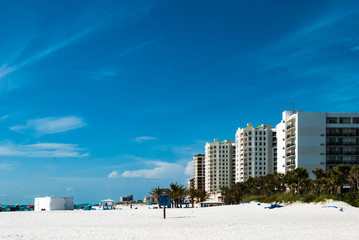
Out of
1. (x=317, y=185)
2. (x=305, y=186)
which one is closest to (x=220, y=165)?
(x=305, y=186)

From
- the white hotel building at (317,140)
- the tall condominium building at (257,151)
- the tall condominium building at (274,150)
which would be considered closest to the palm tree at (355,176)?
the white hotel building at (317,140)

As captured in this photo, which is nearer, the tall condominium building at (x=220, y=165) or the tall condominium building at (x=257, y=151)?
the tall condominium building at (x=257, y=151)

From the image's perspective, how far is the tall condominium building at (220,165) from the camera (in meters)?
180

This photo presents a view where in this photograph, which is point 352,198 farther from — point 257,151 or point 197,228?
point 257,151

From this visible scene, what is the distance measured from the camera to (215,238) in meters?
20.5

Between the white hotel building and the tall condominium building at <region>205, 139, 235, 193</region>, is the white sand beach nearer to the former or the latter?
the white hotel building

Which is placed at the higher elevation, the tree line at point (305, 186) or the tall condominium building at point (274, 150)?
the tall condominium building at point (274, 150)

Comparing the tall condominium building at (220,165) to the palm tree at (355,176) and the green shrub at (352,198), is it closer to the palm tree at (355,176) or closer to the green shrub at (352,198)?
the palm tree at (355,176)

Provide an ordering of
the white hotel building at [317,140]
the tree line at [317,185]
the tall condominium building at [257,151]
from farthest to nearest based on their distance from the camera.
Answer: the tall condominium building at [257,151] < the white hotel building at [317,140] < the tree line at [317,185]

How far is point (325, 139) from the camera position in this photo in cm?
9894

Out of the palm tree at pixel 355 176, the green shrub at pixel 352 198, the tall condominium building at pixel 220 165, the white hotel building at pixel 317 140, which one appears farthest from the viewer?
the tall condominium building at pixel 220 165

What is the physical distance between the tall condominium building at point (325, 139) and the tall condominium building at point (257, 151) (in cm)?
5157

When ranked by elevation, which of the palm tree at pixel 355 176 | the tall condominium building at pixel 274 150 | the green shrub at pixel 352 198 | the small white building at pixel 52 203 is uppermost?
the tall condominium building at pixel 274 150

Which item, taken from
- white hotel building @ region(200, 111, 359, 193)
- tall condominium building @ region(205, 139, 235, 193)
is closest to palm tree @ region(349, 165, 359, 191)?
white hotel building @ region(200, 111, 359, 193)
